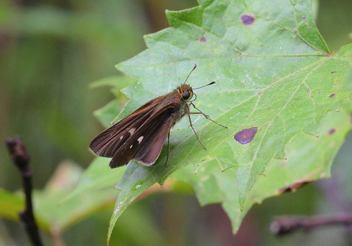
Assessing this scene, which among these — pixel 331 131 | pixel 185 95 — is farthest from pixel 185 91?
pixel 331 131

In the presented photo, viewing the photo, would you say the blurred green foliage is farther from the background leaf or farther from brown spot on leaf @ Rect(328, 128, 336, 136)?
the background leaf

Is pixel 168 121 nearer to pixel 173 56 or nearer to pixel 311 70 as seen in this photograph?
pixel 173 56

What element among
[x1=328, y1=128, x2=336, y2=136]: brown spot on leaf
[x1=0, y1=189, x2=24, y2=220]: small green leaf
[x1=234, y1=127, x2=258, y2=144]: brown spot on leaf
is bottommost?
[x1=328, y1=128, x2=336, y2=136]: brown spot on leaf

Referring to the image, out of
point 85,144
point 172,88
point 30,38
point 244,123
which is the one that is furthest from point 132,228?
point 30,38

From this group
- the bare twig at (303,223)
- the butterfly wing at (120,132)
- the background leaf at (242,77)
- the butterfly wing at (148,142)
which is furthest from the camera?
the bare twig at (303,223)

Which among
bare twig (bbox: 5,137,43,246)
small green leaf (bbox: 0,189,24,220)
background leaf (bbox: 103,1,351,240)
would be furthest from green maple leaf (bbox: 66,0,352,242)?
small green leaf (bbox: 0,189,24,220)

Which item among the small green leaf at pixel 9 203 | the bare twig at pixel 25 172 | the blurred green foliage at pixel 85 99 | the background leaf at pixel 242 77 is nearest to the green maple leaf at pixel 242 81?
the background leaf at pixel 242 77

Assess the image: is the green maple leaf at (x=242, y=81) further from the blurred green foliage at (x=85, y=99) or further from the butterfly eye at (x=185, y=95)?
the blurred green foliage at (x=85, y=99)
